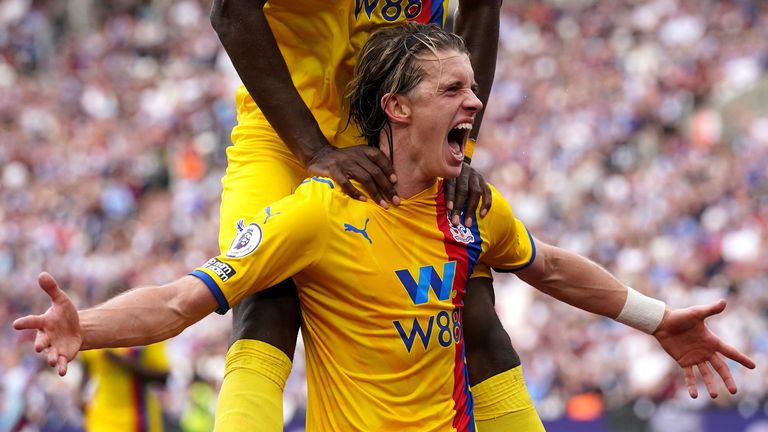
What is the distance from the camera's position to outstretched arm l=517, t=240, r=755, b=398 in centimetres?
502

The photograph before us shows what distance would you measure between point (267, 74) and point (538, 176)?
446 inches

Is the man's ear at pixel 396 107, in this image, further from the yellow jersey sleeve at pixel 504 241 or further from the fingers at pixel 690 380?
the fingers at pixel 690 380

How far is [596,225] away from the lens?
14.7 m

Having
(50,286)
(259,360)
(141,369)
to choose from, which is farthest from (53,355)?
(141,369)


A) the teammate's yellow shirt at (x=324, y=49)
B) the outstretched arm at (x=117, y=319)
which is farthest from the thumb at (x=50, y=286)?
the teammate's yellow shirt at (x=324, y=49)

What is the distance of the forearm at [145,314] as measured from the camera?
3859 millimetres

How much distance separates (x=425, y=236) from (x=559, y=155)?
37.7 ft

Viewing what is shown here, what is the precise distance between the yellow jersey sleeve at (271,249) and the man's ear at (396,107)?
1.18ft

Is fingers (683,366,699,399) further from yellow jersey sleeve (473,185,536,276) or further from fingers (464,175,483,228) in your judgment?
fingers (464,175,483,228)

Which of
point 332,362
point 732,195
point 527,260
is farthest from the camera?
point 732,195

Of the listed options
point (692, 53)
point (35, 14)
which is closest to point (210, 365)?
point (692, 53)

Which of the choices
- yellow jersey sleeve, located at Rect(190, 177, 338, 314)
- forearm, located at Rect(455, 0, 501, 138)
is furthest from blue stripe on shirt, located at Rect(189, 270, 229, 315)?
forearm, located at Rect(455, 0, 501, 138)

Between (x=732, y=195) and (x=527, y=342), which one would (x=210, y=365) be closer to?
(x=527, y=342)

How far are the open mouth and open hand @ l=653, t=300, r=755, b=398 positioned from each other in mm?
1156
